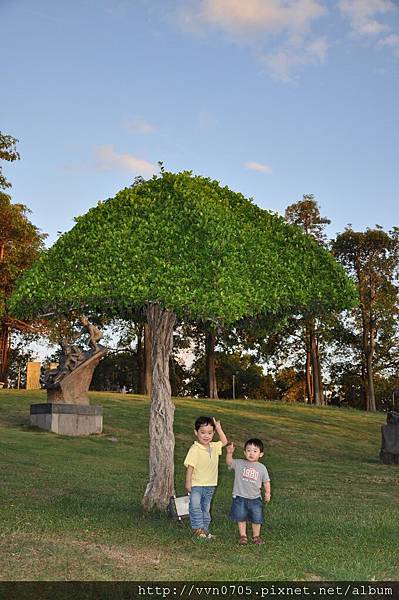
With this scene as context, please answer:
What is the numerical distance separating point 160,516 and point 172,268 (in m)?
4.33

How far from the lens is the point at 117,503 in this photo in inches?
507

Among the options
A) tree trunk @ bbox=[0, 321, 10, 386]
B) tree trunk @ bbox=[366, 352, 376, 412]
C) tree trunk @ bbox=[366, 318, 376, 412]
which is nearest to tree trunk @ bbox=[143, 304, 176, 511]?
tree trunk @ bbox=[0, 321, 10, 386]

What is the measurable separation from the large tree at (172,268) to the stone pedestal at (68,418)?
14455 mm

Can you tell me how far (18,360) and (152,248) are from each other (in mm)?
57849

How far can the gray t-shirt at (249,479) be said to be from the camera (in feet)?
30.7

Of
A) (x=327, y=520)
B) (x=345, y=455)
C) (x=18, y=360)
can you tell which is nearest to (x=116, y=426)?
(x=345, y=455)

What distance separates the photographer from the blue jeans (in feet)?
31.8

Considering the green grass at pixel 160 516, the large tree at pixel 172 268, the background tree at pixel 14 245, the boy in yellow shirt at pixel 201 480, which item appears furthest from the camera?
the background tree at pixel 14 245

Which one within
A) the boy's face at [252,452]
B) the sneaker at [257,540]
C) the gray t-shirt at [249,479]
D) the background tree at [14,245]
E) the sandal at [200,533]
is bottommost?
the sneaker at [257,540]

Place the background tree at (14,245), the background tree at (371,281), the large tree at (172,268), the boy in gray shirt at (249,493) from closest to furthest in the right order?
1. the boy in gray shirt at (249,493)
2. the large tree at (172,268)
3. the background tree at (14,245)
4. the background tree at (371,281)

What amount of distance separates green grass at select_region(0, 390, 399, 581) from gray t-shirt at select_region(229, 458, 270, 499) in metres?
0.70

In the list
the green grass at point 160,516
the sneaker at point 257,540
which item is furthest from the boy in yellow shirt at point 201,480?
the sneaker at point 257,540

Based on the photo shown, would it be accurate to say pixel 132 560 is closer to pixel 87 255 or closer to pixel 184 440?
pixel 87 255

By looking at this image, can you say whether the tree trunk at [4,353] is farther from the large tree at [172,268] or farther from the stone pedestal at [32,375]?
the large tree at [172,268]
